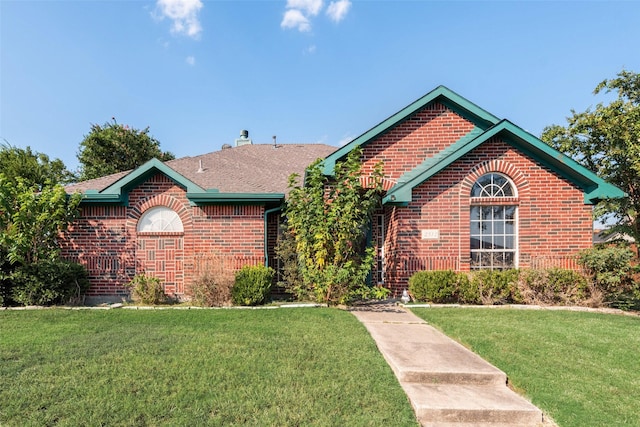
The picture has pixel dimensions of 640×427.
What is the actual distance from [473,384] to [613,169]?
10626 mm

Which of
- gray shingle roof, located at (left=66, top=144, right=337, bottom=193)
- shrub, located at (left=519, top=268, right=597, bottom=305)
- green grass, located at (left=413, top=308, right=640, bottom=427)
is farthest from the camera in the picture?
gray shingle roof, located at (left=66, top=144, right=337, bottom=193)

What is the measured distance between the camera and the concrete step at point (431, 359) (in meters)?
4.10

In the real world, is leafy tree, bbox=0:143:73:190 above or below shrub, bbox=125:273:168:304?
above

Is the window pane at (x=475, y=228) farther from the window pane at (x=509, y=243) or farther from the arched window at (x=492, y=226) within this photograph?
the window pane at (x=509, y=243)

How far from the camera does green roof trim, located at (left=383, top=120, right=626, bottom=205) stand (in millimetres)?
8500

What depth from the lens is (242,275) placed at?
8.31 metres

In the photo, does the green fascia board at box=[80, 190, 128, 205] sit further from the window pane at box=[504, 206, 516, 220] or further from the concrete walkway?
the window pane at box=[504, 206, 516, 220]

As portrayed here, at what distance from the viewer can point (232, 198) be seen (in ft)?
29.3

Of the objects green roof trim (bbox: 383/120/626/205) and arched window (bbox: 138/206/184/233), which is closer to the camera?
green roof trim (bbox: 383/120/626/205)

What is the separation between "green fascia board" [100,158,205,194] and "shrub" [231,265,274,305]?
2.62 meters

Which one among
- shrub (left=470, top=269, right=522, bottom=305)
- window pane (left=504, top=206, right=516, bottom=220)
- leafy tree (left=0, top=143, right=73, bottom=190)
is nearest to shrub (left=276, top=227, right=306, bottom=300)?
shrub (left=470, top=269, right=522, bottom=305)

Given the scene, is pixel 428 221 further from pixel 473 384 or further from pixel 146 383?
pixel 146 383

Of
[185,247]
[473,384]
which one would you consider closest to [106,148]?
[185,247]

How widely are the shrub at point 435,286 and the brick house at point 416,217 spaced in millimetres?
463
